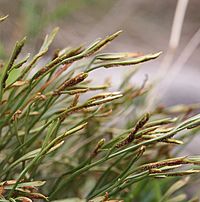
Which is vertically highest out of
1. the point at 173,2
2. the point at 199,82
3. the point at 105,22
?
the point at 173,2

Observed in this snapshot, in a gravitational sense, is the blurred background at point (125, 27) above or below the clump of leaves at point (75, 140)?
above

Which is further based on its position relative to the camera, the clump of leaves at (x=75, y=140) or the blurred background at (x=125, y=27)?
the blurred background at (x=125, y=27)

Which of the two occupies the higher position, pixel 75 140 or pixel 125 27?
pixel 125 27

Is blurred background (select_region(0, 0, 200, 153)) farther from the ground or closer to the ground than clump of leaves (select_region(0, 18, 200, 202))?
farther from the ground

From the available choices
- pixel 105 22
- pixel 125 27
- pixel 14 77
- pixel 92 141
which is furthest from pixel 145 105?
pixel 125 27

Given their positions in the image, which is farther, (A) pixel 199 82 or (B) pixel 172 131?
(A) pixel 199 82

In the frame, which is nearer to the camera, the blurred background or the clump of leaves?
the clump of leaves

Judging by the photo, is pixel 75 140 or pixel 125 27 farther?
pixel 125 27

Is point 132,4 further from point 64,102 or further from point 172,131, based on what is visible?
point 172,131
